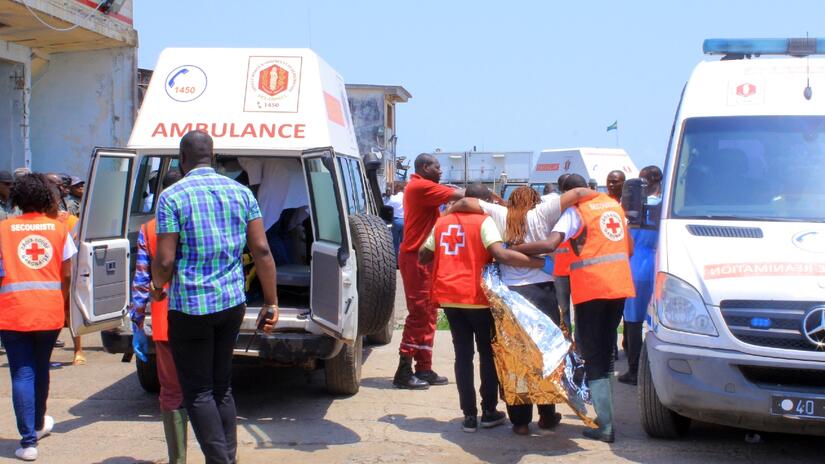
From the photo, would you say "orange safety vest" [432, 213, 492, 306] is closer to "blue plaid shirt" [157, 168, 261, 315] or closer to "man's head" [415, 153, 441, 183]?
"man's head" [415, 153, 441, 183]

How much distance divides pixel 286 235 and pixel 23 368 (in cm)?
292

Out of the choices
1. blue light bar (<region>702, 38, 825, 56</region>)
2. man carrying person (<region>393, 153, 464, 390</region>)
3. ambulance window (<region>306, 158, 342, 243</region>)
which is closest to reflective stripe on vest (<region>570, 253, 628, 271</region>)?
ambulance window (<region>306, 158, 342, 243</region>)

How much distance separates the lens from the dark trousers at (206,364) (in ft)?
16.0

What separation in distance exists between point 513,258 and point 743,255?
56.2 inches

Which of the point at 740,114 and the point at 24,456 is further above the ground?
the point at 740,114

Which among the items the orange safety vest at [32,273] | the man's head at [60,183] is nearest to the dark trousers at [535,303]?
the orange safety vest at [32,273]

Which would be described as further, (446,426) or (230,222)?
(446,426)

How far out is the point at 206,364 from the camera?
16.1 feet

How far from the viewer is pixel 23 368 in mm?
6020

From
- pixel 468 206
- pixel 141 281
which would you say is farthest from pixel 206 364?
pixel 468 206

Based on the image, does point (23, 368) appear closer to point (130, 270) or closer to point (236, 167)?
point (130, 270)

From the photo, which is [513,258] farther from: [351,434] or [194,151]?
[194,151]

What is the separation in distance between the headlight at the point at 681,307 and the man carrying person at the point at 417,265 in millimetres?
2456

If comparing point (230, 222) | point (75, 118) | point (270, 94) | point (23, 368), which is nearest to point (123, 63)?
point (75, 118)
